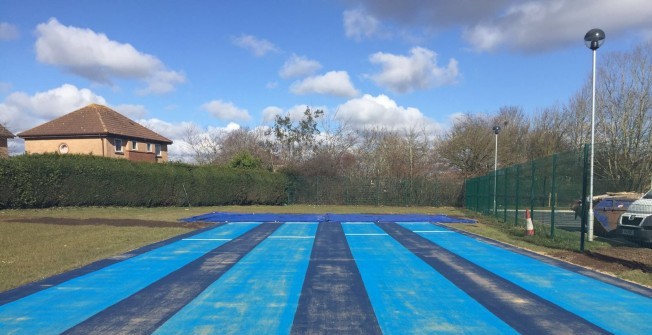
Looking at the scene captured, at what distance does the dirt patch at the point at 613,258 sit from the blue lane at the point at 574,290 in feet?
2.78

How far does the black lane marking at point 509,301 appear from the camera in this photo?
5.10 m

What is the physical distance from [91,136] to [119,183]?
13.4 m

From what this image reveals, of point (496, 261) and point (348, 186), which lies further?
point (348, 186)

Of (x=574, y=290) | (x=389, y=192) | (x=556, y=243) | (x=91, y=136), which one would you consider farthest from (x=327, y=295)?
(x=91, y=136)

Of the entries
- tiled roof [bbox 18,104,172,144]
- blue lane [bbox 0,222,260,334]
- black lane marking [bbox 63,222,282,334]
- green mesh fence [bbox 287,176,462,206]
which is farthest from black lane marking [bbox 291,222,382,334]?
tiled roof [bbox 18,104,172,144]

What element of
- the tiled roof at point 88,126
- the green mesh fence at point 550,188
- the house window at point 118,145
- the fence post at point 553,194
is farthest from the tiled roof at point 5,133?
the fence post at point 553,194

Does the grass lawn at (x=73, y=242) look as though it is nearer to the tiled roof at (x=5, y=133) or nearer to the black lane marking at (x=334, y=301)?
the black lane marking at (x=334, y=301)

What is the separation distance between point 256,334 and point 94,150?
35200 millimetres

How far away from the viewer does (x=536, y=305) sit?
6008mm

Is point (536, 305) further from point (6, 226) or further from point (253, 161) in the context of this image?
point (253, 161)

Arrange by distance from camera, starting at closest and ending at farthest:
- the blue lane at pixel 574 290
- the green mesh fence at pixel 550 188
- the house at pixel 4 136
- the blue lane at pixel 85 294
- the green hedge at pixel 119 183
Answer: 1. the blue lane at pixel 85 294
2. the blue lane at pixel 574 290
3. the green mesh fence at pixel 550 188
4. the green hedge at pixel 119 183
5. the house at pixel 4 136

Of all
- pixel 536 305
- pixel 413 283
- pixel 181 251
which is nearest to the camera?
pixel 536 305

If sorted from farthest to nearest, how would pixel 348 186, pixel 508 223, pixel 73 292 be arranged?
pixel 348 186
pixel 508 223
pixel 73 292

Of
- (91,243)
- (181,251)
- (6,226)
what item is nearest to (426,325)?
(181,251)
